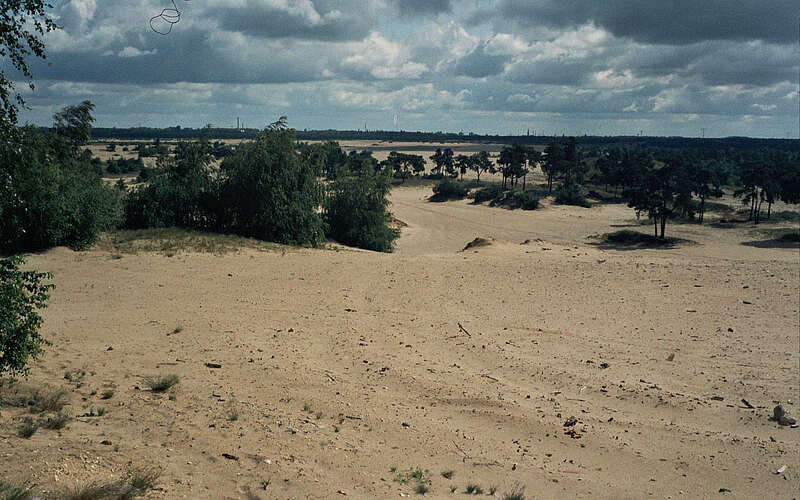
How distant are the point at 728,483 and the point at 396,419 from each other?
5.09 m

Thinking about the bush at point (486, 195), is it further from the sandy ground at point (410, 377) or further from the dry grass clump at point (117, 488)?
the dry grass clump at point (117, 488)

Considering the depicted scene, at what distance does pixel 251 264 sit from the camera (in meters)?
20.2

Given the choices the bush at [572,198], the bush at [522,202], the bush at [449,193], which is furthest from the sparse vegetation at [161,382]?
the bush at [449,193]

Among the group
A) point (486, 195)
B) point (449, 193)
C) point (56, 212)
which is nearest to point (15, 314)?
point (56, 212)

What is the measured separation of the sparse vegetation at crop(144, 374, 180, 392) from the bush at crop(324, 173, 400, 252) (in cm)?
2175

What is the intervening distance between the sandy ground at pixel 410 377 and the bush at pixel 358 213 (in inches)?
380

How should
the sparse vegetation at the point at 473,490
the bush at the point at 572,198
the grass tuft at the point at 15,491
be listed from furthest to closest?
the bush at the point at 572,198 → the sparse vegetation at the point at 473,490 → the grass tuft at the point at 15,491


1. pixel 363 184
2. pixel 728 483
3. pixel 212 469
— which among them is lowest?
pixel 728 483

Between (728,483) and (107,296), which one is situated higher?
(107,296)

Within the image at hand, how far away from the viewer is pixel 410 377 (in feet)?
38.4

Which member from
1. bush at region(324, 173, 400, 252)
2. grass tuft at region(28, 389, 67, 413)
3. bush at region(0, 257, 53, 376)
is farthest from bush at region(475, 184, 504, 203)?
bush at region(0, 257, 53, 376)

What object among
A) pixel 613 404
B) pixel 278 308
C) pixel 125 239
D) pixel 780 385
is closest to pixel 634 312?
pixel 780 385

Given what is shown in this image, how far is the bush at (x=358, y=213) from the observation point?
32.0 meters

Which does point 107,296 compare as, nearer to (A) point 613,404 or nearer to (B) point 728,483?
(A) point 613,404
